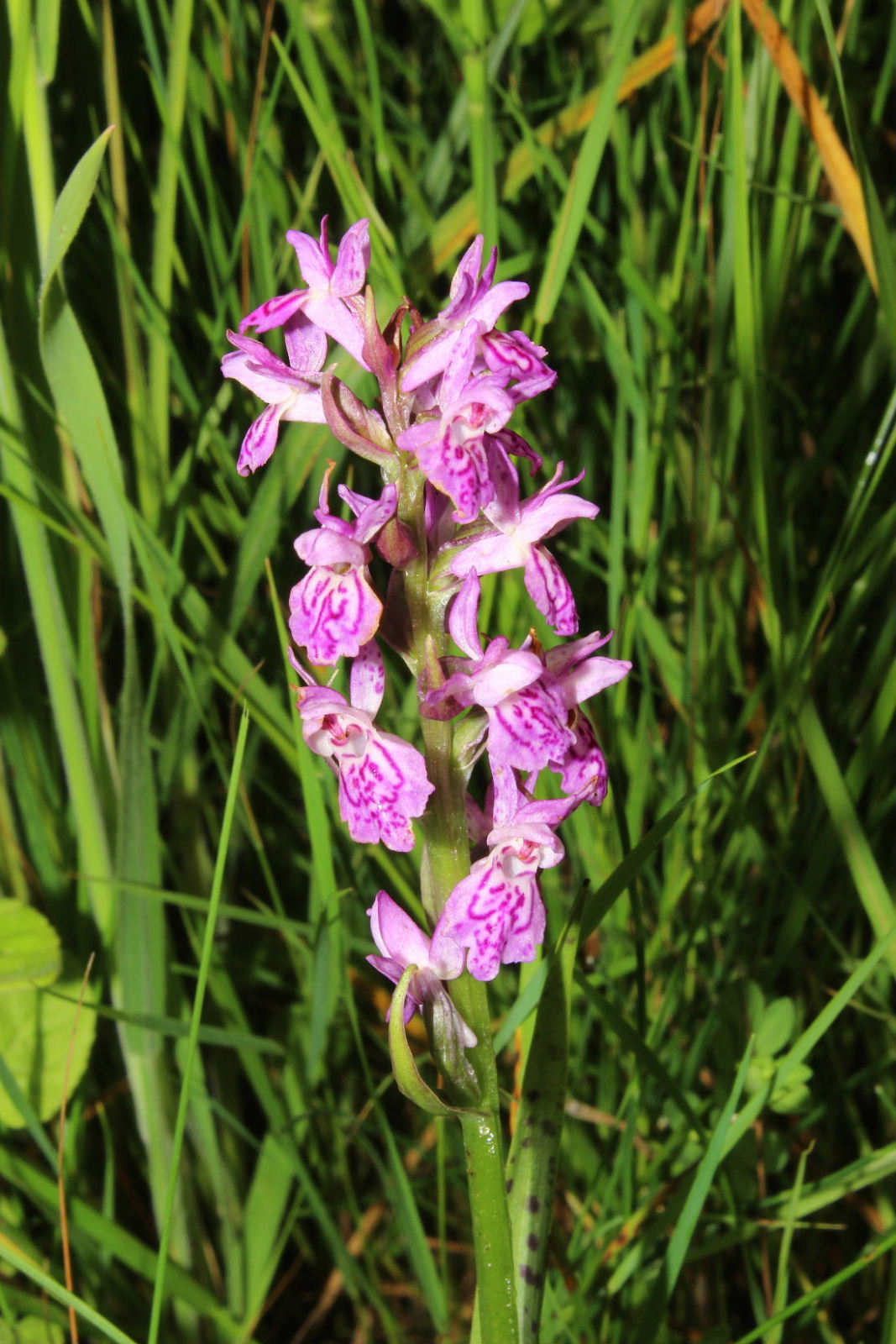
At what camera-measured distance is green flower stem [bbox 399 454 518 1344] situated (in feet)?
2.59

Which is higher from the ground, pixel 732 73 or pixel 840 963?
pixel 732 73

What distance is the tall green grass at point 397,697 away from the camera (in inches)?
44.3

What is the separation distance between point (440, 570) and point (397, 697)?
1.98 ft

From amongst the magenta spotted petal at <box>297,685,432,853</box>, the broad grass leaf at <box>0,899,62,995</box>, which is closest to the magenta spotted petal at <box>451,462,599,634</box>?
the magenta spotted petal at <box>297,685,432,853</box>

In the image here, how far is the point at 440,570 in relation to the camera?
798 mm

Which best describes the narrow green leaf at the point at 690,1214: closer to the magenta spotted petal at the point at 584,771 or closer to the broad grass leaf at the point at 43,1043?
the magenta spotted petal at the point at 584,771

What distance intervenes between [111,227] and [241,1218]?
3.67 ft

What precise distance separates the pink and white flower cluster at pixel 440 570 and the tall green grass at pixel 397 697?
17 centimetres

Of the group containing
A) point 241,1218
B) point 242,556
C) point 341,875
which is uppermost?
point 242,556

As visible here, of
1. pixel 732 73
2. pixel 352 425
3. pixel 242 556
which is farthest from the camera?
pixel 242 556

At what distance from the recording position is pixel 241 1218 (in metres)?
1.39

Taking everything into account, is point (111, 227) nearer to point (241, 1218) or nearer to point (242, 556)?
point (242, 556)

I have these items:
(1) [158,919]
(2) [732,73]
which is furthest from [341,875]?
(2) [732,73]

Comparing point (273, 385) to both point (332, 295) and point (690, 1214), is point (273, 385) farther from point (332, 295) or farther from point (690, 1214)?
point (690, 1214)
